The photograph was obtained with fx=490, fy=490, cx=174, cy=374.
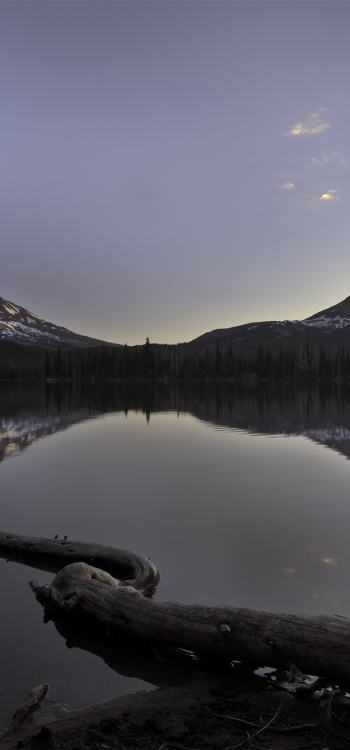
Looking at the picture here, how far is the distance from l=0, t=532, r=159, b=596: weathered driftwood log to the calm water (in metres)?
0.39

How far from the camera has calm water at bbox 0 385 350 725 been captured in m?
7.97

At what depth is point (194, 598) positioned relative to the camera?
9859 millimetres

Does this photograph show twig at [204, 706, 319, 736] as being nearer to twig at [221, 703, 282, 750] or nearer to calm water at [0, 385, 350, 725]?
twig at [221, 703, 282, 750]

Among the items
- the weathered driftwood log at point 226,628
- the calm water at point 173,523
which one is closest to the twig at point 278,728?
the weathered driftwood log at point 226,628

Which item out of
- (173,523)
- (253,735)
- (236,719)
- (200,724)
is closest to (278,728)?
(253,735)

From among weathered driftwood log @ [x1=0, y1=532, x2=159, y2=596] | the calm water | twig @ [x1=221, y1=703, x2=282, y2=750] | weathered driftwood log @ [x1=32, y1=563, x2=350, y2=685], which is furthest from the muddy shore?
weathered driftwood log @ [x1=0, y1=532, x2=159, y2=596]

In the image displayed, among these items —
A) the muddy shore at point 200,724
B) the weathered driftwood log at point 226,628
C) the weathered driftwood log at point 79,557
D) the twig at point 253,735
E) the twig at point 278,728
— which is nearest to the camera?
the twig at point 253,735

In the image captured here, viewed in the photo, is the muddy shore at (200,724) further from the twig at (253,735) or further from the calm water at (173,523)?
the calm water at (173,523)

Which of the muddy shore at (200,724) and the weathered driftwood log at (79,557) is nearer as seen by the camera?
the muddy shore at (200,724)

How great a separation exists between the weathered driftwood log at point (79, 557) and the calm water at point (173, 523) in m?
0.39

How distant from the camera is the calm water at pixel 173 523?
26.2ft

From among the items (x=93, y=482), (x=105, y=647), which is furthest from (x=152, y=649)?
(x=93, y=482)

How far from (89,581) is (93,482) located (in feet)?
42.2

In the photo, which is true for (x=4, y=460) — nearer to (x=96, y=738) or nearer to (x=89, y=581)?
(x=89, y=581)
